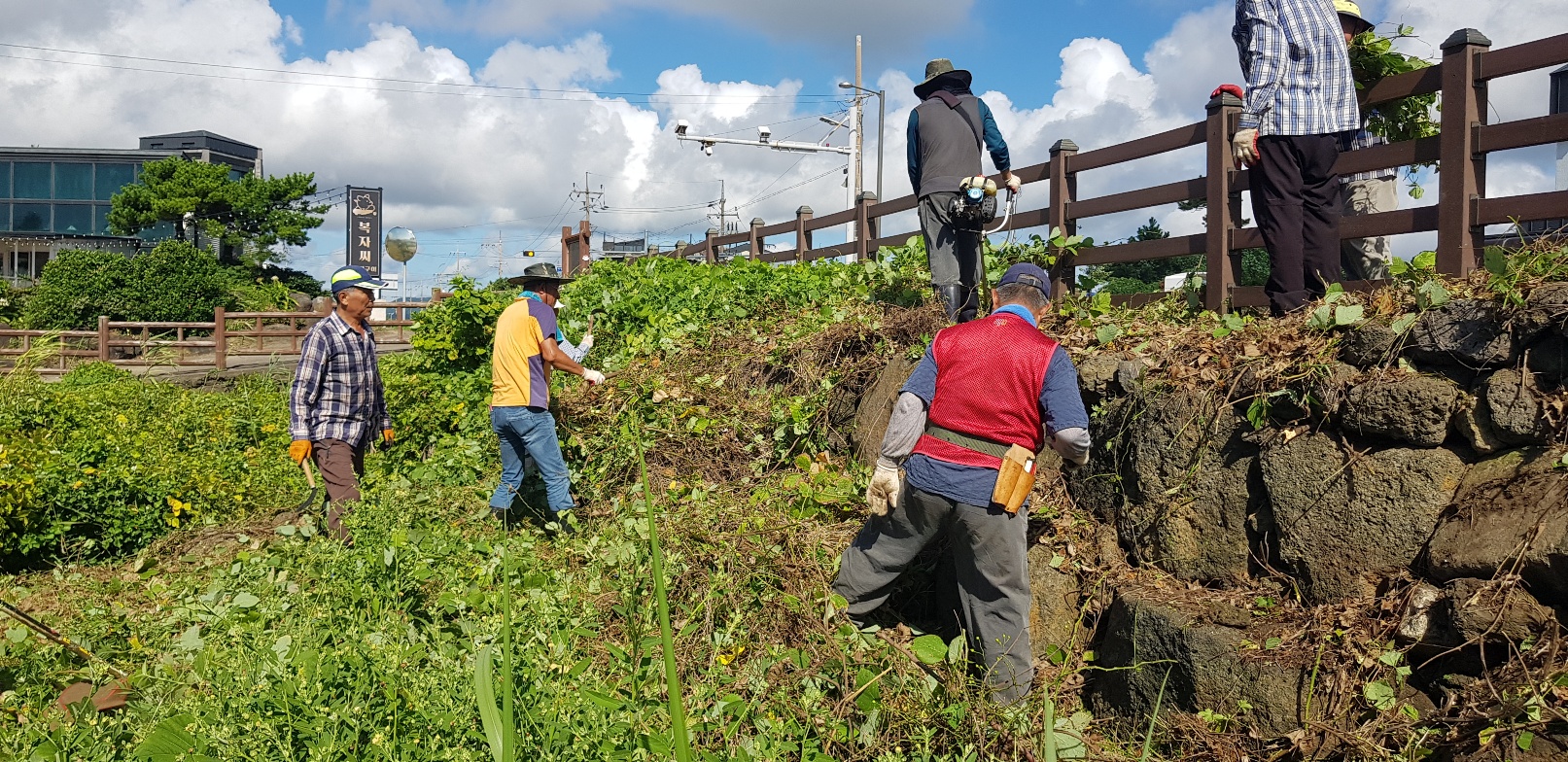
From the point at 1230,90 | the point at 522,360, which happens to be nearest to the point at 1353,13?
the point at 1230,90

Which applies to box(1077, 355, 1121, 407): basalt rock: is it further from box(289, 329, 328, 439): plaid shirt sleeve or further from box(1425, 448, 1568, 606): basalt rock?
box(289, 329, 328, 439): plaid shirt sleeve

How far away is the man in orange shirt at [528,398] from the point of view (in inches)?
→ 258

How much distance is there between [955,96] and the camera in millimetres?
6922

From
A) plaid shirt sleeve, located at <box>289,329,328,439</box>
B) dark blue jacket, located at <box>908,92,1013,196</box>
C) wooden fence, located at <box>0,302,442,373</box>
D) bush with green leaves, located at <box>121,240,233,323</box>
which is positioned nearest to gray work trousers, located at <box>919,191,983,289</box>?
dark blue jacket, located at <box>908,92,1013,196</box>

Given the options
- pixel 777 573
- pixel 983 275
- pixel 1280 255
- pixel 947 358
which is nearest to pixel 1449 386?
pixel 1280 255

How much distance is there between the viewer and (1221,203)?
5.97 metres

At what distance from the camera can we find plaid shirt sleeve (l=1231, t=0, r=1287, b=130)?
519 centimetres

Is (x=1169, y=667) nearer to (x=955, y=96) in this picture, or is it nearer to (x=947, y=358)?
(x=947, y=358)

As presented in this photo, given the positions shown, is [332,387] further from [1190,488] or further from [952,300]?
[1190,488]

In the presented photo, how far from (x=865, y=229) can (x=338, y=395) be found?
6.17m

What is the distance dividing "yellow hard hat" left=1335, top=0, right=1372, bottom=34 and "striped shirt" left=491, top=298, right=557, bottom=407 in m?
5.03

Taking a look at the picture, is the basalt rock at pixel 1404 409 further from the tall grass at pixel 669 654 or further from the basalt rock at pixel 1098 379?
the tall grass at pixel 669 654

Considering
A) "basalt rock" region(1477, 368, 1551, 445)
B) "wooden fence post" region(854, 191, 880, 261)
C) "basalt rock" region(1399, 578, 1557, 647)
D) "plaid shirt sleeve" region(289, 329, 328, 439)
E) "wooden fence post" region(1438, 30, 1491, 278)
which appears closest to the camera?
"basalt rock" region(1399, 578, 1557, 647)

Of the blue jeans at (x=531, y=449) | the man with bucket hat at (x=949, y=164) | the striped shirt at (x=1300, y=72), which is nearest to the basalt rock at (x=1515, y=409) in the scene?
the striped shirt at (x=1300, y=72)
